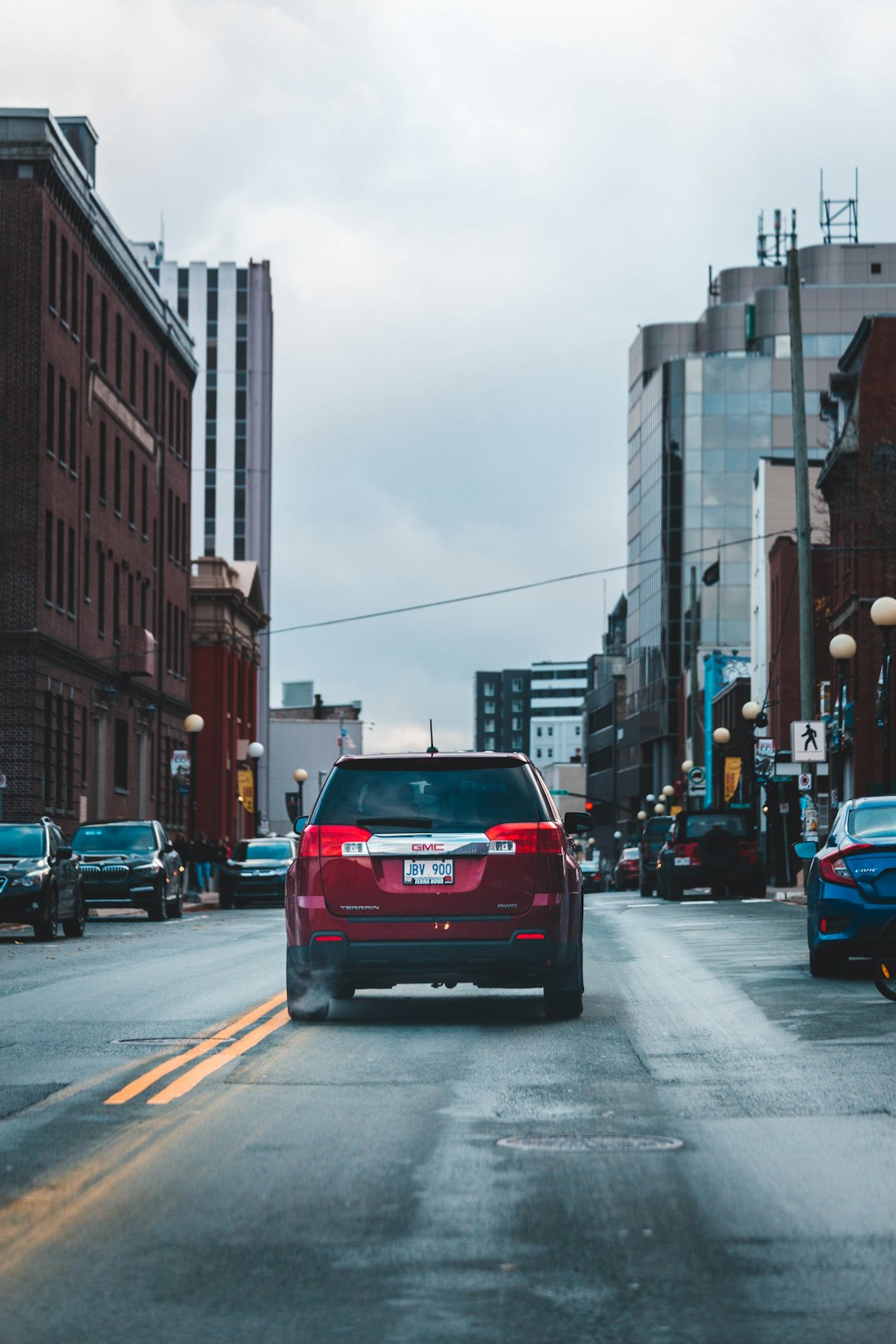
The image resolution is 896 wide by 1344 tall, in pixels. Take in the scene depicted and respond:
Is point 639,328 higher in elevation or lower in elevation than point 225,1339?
higher

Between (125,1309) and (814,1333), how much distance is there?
6.07ft

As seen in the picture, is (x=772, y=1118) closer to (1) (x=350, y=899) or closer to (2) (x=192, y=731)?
(1) (x=350, y=899)

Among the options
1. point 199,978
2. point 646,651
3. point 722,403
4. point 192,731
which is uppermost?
point 722,403

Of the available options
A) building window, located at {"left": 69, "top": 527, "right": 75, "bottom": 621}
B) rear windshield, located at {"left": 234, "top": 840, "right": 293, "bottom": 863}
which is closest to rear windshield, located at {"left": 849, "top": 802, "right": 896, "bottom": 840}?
rear windshield, located at {"left": 234, "top": 840, "right": 293, "bottom": 863}

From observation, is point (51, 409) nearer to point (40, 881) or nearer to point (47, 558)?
point (47, 558)

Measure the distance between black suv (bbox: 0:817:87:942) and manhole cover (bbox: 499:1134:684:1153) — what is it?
18263 mm

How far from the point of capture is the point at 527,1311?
532 centimetres

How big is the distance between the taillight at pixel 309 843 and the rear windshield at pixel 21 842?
14207mm

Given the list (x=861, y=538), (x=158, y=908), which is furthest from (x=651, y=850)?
(x=158, y=908)

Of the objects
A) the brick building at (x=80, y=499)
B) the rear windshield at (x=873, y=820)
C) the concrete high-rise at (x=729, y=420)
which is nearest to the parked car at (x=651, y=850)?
the brick building at (x=80, y=499)

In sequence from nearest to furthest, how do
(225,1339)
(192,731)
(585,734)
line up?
(225,1339) < (192,731) < (585,734)

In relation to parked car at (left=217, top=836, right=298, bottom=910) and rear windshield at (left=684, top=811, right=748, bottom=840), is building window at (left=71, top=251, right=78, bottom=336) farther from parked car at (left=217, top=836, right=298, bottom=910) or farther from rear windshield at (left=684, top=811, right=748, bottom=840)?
rear windshield at (left=684, top=811, right=748, bottom=840)

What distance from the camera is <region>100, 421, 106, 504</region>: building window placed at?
56.4 metres

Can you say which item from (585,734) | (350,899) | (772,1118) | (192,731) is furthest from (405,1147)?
(585,734)
